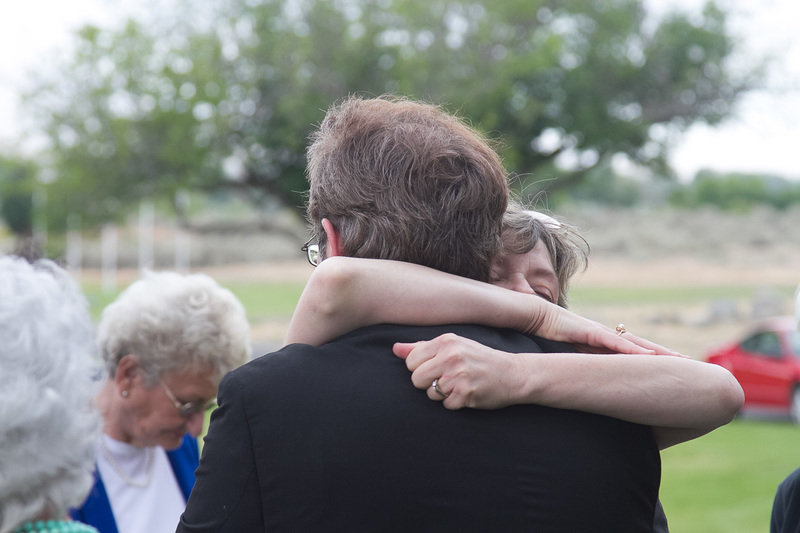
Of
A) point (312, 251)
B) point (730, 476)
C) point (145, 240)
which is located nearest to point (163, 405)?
point (312, 251)

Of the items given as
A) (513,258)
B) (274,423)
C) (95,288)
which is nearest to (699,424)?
(513,258)

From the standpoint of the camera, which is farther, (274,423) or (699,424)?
(699,424)

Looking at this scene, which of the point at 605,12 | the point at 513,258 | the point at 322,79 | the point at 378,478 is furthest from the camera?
the point at 605,12

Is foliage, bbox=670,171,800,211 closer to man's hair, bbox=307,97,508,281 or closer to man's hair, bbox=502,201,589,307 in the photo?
man's hair, bbox=502,201,589,307

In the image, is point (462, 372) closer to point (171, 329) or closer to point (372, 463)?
point (372, 463)

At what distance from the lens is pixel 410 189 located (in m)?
1.63

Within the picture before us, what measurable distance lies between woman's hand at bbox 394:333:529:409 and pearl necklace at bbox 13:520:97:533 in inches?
26.4

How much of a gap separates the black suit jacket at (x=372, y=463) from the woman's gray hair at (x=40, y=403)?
0.23m

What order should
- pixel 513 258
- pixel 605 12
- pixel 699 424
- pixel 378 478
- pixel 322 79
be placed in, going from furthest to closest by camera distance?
pixel 605 12 → pixel 322 79 → pixel 513 258 → pixel 699 424 → pixel 378 478

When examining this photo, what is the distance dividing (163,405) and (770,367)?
12.5 metres

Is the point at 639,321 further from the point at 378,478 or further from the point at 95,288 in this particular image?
the point at 95,288

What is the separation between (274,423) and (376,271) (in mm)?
349

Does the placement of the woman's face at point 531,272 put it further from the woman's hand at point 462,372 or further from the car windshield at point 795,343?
the car windshield at point 795,343

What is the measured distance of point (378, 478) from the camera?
1.46m
